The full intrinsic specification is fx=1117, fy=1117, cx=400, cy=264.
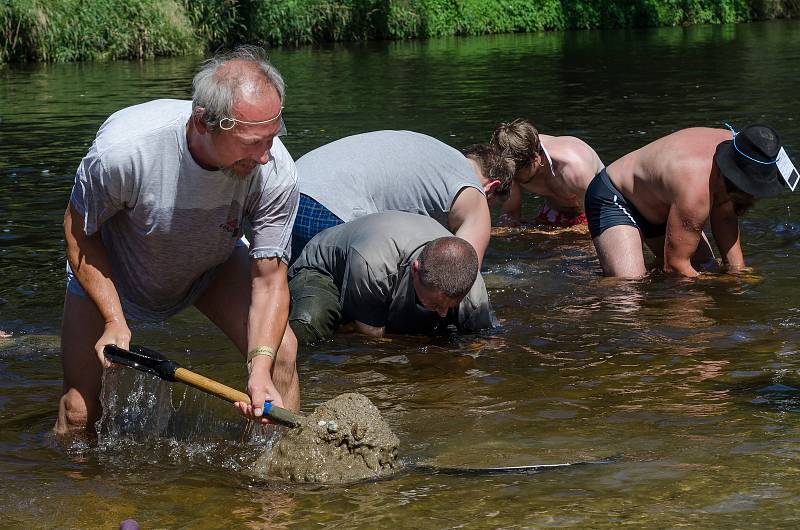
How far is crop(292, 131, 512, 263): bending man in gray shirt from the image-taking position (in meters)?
6.77

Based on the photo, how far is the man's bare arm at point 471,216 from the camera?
669 cm

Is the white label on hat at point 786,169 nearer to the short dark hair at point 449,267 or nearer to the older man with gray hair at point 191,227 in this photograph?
the short dark hair at point 449,267

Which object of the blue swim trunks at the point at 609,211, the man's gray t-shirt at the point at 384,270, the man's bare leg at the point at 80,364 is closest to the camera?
the man's bare leg at the point at 80,364

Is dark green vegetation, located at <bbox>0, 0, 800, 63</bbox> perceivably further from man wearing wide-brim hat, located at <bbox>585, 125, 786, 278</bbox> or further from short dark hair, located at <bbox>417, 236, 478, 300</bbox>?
short dark hair, located at <bbox>417, 236, 478, 300</bbox>

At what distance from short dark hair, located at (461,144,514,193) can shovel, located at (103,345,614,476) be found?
315cm

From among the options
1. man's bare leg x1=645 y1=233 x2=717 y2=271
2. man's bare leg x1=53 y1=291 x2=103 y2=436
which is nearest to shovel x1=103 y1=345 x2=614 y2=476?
man's bare leg x1=53 y1=291 x2=103 y2=436

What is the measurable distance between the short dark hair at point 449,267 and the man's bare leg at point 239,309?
3.85 feet

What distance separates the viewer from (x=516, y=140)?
7.91 metres

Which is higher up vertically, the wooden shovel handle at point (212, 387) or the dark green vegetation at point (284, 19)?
the dark green vegetation at point (284, 19)

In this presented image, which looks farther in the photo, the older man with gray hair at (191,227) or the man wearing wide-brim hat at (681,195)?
the man wearing wide-brim hat at (681,195)

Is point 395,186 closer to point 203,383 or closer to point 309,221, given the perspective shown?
point 309,221

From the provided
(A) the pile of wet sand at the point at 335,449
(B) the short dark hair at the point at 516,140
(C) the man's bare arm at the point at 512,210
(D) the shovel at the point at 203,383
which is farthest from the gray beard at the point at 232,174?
(C) the man's bare arm at the point at 512,210

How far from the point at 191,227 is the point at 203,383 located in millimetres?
603

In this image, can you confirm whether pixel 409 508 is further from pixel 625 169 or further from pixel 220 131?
pixel 625 169
